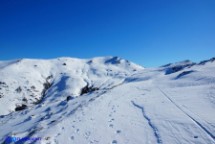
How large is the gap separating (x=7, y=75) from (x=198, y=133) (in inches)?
5995

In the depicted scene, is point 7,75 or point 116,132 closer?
point 116,132

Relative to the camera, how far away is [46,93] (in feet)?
419

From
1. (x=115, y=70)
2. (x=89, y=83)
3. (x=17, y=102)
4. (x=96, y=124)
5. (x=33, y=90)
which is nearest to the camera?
(x=96, y=124)

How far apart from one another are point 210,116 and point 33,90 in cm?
12995

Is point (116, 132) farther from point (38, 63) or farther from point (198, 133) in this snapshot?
point (38, 63)

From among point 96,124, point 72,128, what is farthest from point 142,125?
point 72,128

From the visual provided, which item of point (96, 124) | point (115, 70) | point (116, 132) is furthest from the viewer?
point (115, 70)

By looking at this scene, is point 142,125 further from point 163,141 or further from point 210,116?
point 210,116

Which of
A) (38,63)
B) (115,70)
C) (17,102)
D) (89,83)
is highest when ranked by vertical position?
(38,63)

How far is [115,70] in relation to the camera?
565ft

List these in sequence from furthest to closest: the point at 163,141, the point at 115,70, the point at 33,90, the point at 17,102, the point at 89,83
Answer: the point at 115,70, the point at 89,83, the point at 33,90, the point at 17,102, the point at 163,141

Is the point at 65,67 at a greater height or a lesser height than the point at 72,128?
greater

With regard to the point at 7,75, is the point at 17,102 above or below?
below

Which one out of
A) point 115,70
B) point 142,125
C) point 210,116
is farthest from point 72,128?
point 115,70
